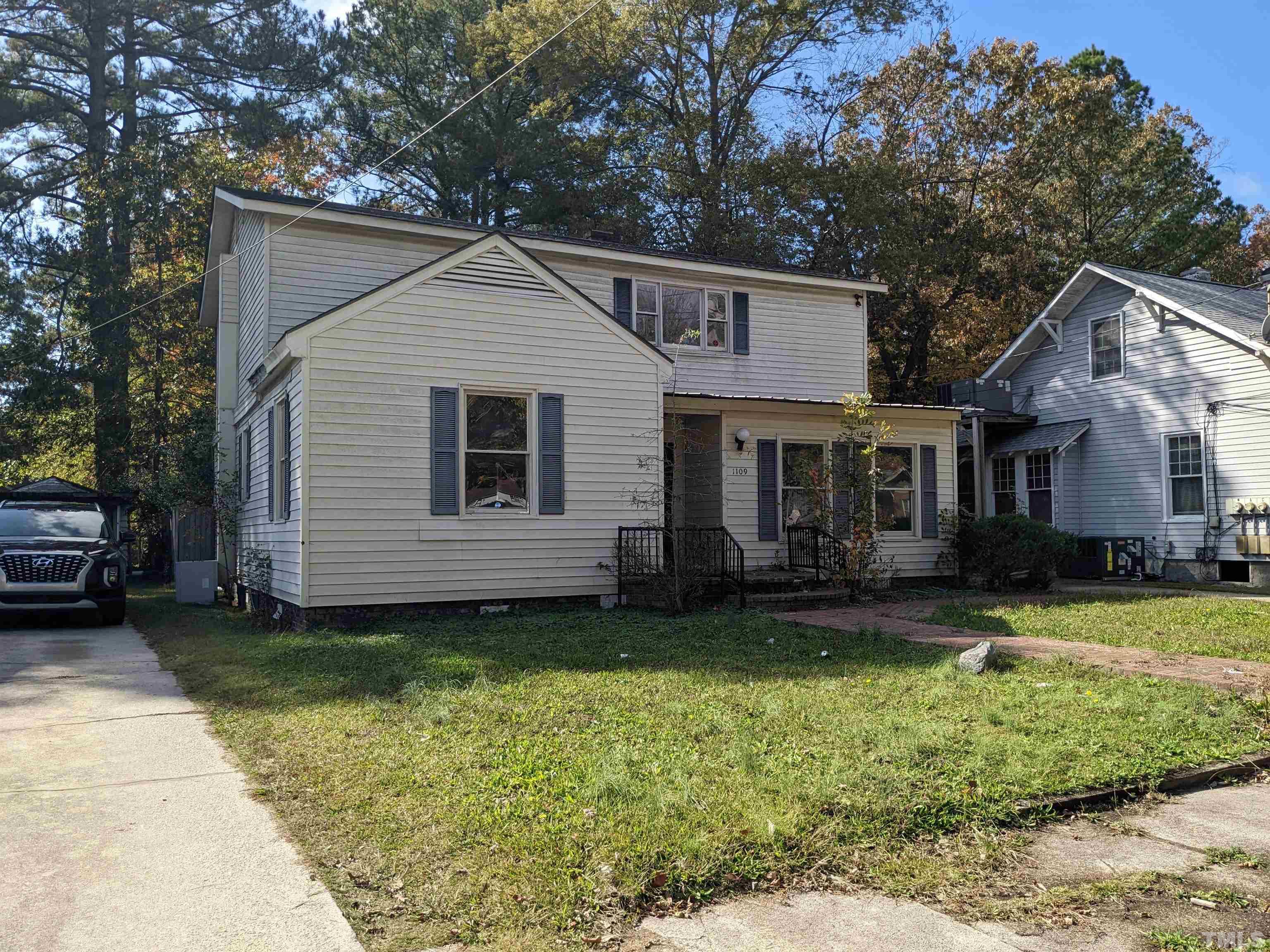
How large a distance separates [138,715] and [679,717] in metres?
3.97

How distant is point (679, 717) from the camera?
6.27m

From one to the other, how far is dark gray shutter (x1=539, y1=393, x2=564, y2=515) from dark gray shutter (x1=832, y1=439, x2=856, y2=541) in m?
4.27

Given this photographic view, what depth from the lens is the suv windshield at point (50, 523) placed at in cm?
1365

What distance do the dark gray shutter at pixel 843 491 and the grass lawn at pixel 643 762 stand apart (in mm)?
5141

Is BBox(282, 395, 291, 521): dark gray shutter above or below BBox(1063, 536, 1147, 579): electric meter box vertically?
above

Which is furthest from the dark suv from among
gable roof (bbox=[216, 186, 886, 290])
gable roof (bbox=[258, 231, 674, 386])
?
gable roof (bbox=[216, 186, 886, 290])

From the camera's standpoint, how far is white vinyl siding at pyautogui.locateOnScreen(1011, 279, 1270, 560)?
1828cm

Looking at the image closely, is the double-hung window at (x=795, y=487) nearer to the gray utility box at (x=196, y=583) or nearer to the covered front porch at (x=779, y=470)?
the covered front porch at (x=779, y=470)

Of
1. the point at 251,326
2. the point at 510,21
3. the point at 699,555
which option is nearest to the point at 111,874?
the point at 699,555

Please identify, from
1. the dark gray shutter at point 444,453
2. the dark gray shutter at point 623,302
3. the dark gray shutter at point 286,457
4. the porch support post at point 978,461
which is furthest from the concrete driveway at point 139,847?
the porch support post at point 978,461

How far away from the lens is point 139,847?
4.14 meters

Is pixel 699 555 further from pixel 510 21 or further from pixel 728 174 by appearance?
pixel 510 21

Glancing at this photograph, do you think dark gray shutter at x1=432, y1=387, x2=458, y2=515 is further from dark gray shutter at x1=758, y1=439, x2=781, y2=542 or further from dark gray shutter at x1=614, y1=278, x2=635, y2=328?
dark gray shutter at x1=758, y1=439, x2=781, y2=542

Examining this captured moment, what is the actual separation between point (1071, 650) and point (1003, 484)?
15266 mm
